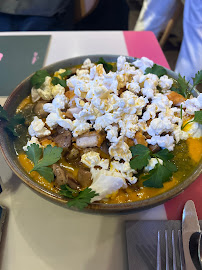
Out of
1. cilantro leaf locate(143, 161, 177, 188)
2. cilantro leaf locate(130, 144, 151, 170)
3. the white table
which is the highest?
cilantro leaf locate(130, 144, 151, 170)

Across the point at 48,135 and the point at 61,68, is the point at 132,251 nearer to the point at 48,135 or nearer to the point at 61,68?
the point at 48,135

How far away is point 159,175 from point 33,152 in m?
0.48

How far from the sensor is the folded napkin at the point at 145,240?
2.68 ft

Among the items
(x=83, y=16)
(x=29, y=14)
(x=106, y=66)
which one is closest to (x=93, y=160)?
(x=106, y=66)

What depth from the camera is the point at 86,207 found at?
0.81 meters

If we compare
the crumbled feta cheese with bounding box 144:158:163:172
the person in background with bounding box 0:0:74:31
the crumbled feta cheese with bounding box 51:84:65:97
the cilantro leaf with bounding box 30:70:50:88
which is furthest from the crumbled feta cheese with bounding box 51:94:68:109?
the person in background with bounding box 0:0:74:31

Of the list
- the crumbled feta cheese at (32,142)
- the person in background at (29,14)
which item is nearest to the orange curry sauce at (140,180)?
the crumbled feta cheese at (32,142)

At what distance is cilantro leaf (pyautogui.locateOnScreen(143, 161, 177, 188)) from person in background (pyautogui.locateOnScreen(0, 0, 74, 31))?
81.4 inches

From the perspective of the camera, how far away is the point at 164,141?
1.00m

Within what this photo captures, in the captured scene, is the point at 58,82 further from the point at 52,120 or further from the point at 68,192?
the point at 68,192

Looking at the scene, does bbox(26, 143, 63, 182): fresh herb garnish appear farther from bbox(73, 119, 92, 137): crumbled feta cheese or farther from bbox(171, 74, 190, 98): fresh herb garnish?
bbox(171, 74, 190, 98): fresh herb garnish

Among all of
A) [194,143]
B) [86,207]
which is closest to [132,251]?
[86,207]

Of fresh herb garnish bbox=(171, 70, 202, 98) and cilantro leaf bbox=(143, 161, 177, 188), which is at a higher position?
fresh herb garnish bbox=(171, 70, 202, 98)

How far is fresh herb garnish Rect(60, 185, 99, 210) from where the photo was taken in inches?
30.9
